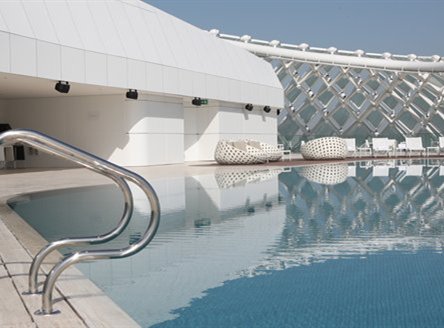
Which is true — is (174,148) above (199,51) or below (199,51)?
below

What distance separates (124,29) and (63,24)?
286cm


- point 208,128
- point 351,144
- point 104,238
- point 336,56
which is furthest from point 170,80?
point 104,238

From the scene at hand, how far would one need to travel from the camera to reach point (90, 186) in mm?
11930

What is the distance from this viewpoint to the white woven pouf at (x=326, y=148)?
22.3 m

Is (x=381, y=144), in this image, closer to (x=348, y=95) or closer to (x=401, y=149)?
(x=401, y=149)

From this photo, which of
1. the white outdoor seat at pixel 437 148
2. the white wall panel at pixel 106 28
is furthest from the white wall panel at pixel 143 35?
the white outdoor seat at pixel 437 148

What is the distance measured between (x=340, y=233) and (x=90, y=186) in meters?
6.77

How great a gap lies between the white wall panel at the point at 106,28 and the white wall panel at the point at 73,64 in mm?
1349

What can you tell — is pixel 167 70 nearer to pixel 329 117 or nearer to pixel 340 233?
pixel 340 233

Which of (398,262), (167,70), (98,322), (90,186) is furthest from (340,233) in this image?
(167,70)

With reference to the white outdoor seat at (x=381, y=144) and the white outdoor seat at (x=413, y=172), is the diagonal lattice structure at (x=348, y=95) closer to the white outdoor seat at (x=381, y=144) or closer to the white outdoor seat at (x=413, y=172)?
the white outdoor seat at (x=381, y=144)

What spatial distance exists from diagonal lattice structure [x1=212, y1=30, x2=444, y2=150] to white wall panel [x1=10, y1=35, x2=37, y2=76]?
61.2 feet

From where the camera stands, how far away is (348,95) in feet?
115

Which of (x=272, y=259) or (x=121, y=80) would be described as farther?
(x=121, y=80)
